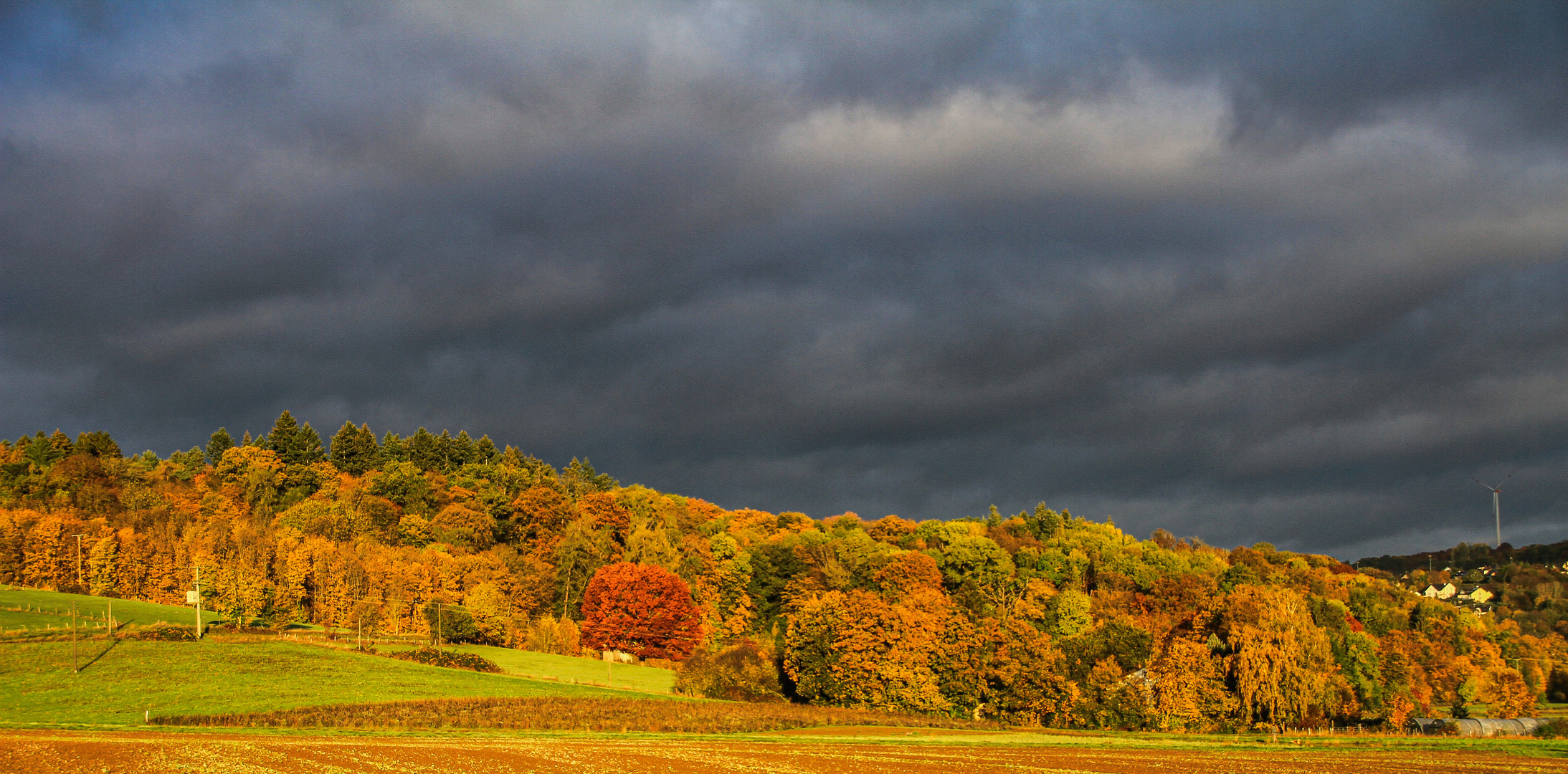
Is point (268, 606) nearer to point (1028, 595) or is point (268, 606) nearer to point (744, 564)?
point (744, 564)

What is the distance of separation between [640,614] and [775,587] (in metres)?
21.0

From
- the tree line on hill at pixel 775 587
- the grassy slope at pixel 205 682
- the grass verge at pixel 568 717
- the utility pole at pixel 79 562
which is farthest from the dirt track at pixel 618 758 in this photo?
the utility pole at pixel 79 562

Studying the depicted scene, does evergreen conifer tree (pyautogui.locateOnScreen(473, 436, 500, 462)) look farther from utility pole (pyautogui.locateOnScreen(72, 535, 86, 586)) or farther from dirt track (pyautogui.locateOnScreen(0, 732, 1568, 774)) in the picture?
dirt track (pyautogui.locateOnScreen(0, 732, 1568, 774))

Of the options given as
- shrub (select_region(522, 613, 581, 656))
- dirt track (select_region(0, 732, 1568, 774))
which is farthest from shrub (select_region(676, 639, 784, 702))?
dirt track (select_region(0, 732, 1568, 774))

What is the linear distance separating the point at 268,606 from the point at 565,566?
34.0m

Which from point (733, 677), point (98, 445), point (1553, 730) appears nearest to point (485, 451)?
point (98, 445)

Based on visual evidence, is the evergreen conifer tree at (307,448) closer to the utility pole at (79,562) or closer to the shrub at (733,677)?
the utility pole at (79,562)

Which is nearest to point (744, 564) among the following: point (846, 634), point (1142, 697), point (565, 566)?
point (565, 566)

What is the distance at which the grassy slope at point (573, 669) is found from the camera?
3647 inches

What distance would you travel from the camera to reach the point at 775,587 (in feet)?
429

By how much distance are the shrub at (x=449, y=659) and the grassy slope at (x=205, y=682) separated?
3.49m

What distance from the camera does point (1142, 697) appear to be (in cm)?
7794

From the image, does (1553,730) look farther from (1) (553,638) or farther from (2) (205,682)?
(2) (205,682)

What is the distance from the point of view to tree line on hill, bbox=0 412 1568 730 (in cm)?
8175
